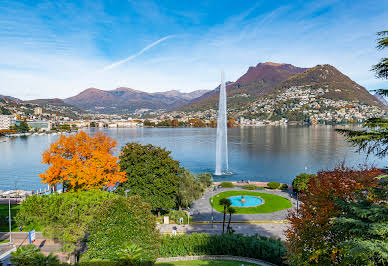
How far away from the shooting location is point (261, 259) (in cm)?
1495

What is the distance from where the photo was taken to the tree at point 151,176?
23203mm

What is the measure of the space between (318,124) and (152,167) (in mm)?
182779

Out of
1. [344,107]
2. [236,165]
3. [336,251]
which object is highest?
[344,107]

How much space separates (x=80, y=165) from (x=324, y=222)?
1822cm

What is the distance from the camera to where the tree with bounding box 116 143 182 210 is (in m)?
23.2

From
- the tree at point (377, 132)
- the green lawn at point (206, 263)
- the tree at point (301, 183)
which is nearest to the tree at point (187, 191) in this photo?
the green lawn at point (206, 263)

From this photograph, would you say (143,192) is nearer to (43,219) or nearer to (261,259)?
(43,219)

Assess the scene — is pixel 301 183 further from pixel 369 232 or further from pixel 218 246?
pixel 369 232

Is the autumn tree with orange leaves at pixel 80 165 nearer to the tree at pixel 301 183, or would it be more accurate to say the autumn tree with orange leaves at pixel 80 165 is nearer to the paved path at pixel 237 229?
the paved path at pixel 237 229

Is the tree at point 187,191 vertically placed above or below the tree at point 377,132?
below

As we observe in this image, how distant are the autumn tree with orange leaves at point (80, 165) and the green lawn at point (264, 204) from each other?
11.6 m

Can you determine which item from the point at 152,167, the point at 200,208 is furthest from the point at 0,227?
the point at 200,208

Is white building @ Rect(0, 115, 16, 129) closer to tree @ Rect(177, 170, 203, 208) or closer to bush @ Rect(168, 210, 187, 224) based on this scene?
tree @ Rect(177, 170, 203, 208)

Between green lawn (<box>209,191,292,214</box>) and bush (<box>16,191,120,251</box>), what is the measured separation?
49.0 ft
